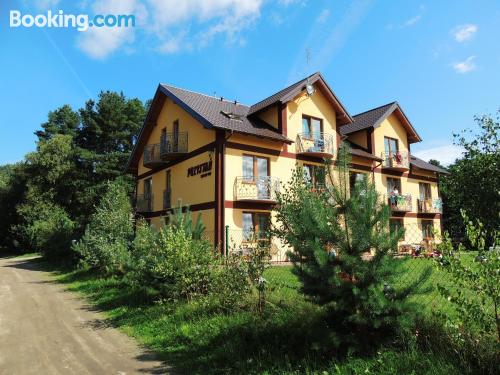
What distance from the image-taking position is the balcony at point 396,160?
2497 cm

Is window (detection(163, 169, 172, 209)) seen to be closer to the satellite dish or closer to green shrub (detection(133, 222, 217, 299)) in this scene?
the satellite dish

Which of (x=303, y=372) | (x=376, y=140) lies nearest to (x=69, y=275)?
(x=303, y=372)

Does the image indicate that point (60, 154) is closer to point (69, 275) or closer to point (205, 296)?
point (69, 275)

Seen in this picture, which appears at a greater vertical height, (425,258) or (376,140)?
(376,140)

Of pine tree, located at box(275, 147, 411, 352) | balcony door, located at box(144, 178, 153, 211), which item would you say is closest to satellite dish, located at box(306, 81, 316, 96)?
balcony door, located at box(144, 178, 153, 211)

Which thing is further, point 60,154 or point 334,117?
point 60,154

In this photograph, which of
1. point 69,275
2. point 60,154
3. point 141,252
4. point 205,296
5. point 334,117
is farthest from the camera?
point 60,154

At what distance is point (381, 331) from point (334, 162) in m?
2.19

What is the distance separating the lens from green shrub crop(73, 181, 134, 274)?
49.0 feet

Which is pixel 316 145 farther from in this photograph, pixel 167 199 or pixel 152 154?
pixel 152 154

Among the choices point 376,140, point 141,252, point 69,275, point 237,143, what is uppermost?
point 376,140

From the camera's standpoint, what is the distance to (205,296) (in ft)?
28.9

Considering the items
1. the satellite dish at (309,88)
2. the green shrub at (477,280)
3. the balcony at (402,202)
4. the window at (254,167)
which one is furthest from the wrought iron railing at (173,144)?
the green shrub at (477,280)

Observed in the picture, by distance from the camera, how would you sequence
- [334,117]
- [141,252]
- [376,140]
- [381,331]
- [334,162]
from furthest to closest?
[376,140] → [334,117] → [141,252] → [334,162] → [381,331]
